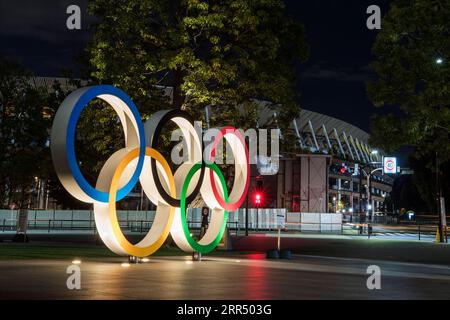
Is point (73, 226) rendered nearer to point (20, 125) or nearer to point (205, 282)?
point (20, 125)

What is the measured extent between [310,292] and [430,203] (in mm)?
59498

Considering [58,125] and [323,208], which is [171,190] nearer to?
[58,125]

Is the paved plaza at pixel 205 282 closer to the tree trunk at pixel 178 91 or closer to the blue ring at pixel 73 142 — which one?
the blue ring at pixel 73 142

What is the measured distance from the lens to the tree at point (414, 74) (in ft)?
90.6

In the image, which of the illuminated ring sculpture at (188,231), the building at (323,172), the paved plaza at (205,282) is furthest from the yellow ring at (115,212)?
the building at (323,172)

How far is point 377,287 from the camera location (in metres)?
13.3

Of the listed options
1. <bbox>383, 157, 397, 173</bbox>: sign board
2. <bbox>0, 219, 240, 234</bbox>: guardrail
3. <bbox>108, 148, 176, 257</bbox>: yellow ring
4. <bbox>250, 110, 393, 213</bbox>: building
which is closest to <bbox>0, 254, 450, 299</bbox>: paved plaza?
<bbox>108, 148, 176, 257</bbox>: yellow ring

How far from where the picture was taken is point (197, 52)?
27.8m

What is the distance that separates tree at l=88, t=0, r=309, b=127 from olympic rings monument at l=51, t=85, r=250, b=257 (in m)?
5.14

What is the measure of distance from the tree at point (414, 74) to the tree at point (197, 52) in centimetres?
467

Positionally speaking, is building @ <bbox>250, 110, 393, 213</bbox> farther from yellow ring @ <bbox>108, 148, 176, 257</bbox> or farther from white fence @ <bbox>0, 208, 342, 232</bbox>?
yellow ring @ <bbox>108, 148, 176, 257</bbox>

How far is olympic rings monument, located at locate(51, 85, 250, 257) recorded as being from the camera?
15914 millimetres

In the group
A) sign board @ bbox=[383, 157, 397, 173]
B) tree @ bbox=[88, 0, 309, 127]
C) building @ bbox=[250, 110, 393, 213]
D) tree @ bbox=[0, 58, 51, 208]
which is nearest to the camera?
tree @ bbox=[88, 0, 309, 127]
